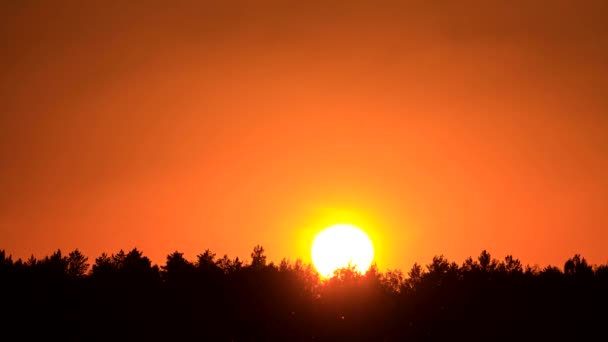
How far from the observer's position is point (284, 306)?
82875 millimetres

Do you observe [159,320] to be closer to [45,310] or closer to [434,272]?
[45,310]

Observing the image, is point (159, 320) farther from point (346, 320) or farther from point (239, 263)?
point (346, 320)

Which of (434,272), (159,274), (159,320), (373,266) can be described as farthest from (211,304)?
(434,272)

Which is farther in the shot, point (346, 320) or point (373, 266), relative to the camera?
point (373, 266)

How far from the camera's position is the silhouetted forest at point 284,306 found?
7969 centimetres

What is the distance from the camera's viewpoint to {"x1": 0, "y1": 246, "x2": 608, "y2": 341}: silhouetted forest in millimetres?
79688

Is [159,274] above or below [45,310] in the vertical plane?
above

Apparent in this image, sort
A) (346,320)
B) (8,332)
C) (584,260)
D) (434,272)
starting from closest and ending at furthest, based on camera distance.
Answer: (8,332) < (346,320) < (434,272) < (584,260)

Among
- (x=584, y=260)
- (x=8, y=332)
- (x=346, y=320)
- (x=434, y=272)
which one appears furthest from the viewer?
(x=584, y=260)

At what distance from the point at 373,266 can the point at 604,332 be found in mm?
28017

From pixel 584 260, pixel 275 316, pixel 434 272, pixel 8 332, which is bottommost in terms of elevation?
pixel 8 332

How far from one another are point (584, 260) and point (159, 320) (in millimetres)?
60664

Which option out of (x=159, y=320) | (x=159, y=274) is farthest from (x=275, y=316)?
(x=159, y=274)

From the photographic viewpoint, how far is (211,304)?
82688 millimetres
